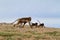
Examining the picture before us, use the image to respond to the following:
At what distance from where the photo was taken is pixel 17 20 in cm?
2825

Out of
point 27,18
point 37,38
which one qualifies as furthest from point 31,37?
point 27,18

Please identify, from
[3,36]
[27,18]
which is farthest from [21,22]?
[3,36]

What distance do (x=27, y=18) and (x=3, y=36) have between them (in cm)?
1147

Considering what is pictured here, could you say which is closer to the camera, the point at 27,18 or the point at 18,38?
the point at 18,38

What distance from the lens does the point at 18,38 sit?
49.3 ft

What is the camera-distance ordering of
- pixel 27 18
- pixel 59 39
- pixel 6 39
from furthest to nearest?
pixel 27 18
pixel 59 39
pixel 6 39

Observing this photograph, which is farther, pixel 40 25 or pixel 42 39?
pixel 40 25

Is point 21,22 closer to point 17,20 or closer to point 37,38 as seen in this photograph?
point 17,20

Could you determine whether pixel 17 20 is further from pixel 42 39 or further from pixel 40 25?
pixel 42 39

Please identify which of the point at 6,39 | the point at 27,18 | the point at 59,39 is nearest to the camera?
the point at 6,39

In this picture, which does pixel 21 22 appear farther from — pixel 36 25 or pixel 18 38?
pixel 18 38

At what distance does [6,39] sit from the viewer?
48.4ft

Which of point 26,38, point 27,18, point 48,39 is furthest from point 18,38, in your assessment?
point 27,18

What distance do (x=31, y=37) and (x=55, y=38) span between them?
1.48 metres
